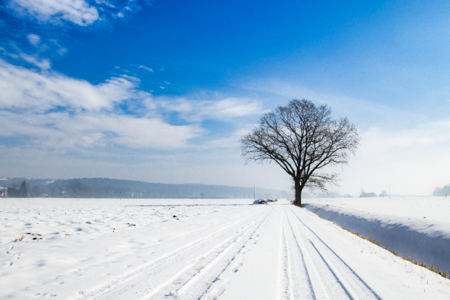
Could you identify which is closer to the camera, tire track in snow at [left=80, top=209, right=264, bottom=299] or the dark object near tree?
tire track in snow at [left=80, top=209, right=264, bottom=299]

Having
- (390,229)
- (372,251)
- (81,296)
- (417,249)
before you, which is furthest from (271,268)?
(390,229)

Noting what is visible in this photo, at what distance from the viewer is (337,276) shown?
4410 millimetres

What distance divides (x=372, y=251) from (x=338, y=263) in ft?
7.64

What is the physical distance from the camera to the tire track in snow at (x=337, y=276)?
3.63 meters

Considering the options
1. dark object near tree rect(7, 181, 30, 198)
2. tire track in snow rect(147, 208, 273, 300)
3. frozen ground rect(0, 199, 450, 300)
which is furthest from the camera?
dark object near tree rect(7, 181, 30, 198)

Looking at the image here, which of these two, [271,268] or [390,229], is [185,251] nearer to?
[271,268]

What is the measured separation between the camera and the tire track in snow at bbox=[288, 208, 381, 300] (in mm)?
3628

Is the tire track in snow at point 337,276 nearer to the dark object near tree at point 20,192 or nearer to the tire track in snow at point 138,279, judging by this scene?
the tire track in snow at point 138,279

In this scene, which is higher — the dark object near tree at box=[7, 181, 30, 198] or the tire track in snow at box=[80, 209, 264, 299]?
the tire track in snow at box=[80, 209, 264, 299]

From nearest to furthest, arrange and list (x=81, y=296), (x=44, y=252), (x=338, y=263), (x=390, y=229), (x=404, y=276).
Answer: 1. (x=81, y=296)
2. (x=404, y=276)
3. (x=338, y=263)
4. (x=44, y=252)
5. (x=390, y=229)

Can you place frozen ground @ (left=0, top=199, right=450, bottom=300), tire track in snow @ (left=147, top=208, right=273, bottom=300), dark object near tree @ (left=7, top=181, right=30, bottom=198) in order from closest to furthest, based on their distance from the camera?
tire track in snow @ (left=147, top=208, right=273, bottom=300) < frozen ground @ (left=0, top=199, right=450, bottom=300) < dark object near tree @ (left=7, top=181, right=30, bottom=198)

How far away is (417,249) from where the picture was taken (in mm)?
6930

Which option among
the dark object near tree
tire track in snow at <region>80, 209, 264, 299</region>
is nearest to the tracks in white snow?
tire track in snow at <region>80, 209, 264, 299</region>

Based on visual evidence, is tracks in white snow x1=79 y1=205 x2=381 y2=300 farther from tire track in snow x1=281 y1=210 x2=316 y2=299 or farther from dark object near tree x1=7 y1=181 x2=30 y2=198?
dark object near tree x1=7 y1=181 x2=30 y2=198
